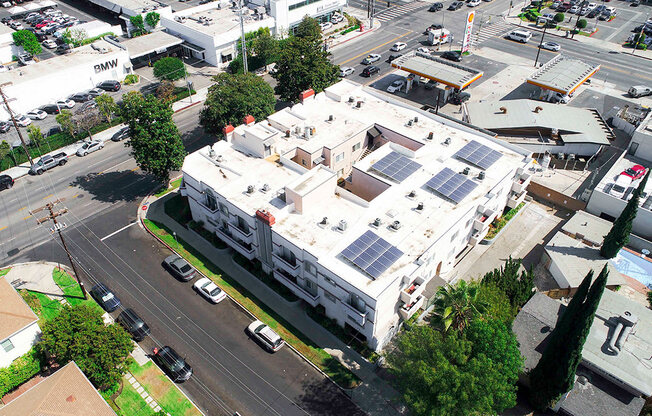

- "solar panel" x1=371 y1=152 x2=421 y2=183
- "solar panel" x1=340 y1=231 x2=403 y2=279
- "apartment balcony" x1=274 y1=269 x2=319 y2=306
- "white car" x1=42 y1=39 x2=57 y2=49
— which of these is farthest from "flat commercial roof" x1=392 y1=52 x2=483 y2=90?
"white car" x1=42 y1=39 x2=57 y2=49

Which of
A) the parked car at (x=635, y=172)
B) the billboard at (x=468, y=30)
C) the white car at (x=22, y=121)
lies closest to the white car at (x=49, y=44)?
the white car at (x=22, y=121)

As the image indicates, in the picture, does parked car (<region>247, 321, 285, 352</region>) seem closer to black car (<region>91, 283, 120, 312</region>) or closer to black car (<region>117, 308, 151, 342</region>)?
black car (<region>117, 308, 151, 342</region>)

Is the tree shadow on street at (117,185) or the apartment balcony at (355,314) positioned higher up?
the apartment balcony at (355,314)

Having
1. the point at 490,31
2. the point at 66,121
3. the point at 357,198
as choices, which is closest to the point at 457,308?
the point at 357,198

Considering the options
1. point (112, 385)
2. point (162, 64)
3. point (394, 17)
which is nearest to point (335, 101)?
point (162, 64)

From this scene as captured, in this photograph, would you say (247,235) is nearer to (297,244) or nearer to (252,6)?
(297,244)

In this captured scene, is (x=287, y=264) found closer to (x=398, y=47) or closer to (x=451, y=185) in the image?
(x=451, y=185)

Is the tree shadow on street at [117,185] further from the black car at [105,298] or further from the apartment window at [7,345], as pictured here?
the apartment window at [7,345]
